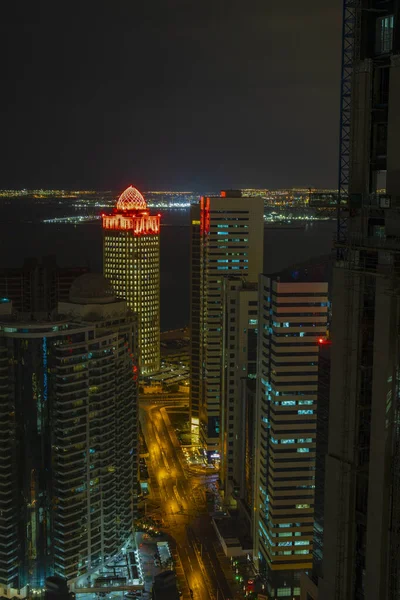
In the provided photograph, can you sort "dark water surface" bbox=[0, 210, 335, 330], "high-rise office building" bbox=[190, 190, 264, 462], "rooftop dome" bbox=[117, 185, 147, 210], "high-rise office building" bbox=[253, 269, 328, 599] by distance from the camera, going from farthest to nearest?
"dark water surface" bbox=[0, 210, 335, 330] → "rooftop dome" bbox=[117, 185, 147, 210] → "high-rise office building" bbox=[190, 190, 264, 462] → "high-rise office building" bbox=[253, 269, 328, 599]

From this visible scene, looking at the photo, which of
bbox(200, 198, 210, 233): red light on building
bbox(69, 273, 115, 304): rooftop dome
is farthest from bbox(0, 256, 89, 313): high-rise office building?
bbox(69, 273, 115, 304): rooftop dome

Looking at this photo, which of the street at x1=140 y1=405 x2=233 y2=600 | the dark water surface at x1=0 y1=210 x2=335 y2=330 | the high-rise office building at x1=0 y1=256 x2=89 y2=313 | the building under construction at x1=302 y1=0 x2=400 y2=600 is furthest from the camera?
the dark water surface at x1=0 y1=210 x2=335 y2=330

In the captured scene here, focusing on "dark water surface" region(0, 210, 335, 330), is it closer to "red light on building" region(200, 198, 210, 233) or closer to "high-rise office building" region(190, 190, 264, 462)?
"high-rise office building" region(190, 190, 264, 462)

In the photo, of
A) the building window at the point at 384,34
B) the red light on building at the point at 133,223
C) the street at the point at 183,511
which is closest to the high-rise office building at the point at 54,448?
the street at the point at 183,511

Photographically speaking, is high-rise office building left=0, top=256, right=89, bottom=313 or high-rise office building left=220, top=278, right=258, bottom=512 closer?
high-rise office building left=220, top=278, right=258, bottom=512

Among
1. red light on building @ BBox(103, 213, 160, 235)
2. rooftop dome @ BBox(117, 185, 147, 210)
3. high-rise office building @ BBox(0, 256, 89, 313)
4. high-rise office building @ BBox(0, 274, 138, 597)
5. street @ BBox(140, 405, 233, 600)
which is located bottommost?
street @ BBox(140, 405, 233, 600)

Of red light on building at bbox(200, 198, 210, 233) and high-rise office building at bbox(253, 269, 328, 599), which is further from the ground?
red light on building at bbox(200, 198, 210, 233)

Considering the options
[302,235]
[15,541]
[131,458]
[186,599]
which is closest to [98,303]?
[131,458]
